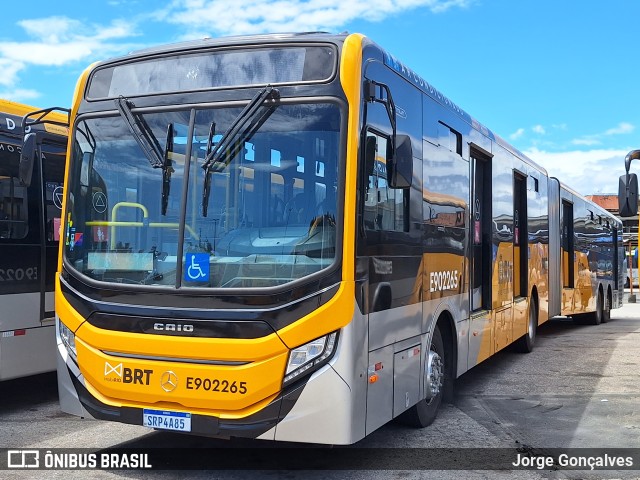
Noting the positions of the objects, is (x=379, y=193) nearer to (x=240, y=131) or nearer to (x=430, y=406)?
(x=240, y=131)

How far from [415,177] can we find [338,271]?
177 cm

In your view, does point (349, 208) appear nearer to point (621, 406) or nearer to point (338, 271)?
point (338, 271)

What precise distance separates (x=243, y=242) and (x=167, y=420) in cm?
131

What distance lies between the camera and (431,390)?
665 centimetres

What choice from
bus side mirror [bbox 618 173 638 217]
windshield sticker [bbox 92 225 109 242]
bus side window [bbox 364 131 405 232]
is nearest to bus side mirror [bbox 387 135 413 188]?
bus side window [bbox 364 131 405 232]

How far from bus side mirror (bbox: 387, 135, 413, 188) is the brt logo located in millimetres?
2159

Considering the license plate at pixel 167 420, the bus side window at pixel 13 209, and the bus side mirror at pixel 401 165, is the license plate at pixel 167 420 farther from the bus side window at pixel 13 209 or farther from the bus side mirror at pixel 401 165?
the bus side window at pixel 13 209

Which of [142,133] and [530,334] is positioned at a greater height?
[142,133]

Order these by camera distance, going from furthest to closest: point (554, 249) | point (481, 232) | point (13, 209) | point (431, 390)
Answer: point (554, 249), point (481, 232), point (13, 209), point (431, 390)

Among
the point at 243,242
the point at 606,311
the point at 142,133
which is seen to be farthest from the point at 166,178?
the point at 606,311

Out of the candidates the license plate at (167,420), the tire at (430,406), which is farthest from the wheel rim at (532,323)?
the license plate at (167,420)

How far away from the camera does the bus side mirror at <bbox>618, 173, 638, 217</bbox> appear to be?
28.9 ft

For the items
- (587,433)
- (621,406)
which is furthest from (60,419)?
(621,406)

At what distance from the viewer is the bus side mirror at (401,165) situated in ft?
16.9
